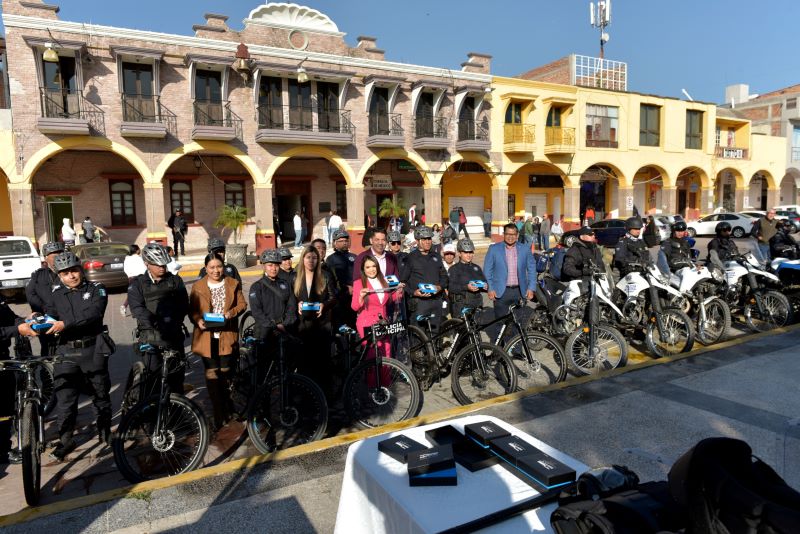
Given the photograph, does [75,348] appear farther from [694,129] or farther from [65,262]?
[694,129]

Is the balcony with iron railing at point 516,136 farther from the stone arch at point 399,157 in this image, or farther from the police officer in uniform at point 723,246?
the police officer in uniform at point 723,246

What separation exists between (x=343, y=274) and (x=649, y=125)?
98.5ft

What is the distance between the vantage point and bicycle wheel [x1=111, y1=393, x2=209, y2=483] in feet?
13.8

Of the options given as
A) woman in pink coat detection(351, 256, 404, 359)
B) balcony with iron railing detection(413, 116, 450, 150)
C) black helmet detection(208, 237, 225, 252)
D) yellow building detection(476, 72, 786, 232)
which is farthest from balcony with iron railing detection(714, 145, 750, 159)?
black helmet detection(208, 237, 225, 252)

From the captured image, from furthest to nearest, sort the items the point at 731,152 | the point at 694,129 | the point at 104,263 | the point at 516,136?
1. the point at 731,152
2. the point at 694,129
3. the point at 516,136
4. the point at 104,263

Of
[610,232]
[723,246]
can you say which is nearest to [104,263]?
[723,246]

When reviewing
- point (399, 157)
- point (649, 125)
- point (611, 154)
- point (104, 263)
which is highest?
point (649, 125)

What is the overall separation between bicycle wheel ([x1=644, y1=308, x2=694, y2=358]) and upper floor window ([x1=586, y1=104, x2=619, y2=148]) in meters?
24.7

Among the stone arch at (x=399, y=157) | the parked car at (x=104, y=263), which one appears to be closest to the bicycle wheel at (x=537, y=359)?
the parked car at (x=104, y=263)

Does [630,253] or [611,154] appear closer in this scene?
[630,253]

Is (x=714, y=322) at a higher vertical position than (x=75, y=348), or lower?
lower

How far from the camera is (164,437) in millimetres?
4359

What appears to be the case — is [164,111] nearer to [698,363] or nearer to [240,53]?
[240,53]

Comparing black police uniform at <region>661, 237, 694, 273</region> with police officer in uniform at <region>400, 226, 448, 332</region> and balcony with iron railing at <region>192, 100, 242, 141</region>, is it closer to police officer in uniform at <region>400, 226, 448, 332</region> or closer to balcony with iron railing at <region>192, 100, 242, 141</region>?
police officer in uniform at <region>400, 226, 448, 332</region>
